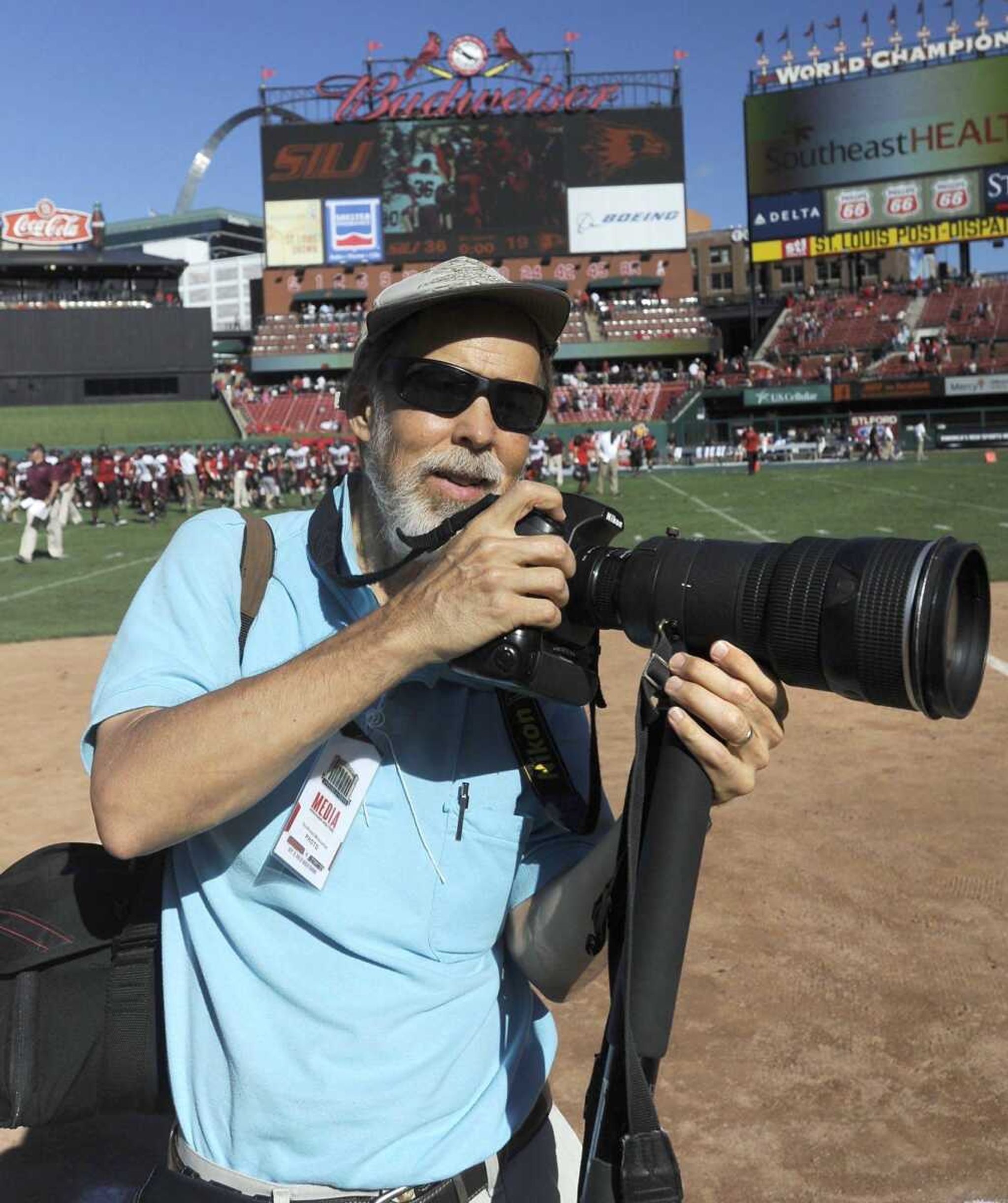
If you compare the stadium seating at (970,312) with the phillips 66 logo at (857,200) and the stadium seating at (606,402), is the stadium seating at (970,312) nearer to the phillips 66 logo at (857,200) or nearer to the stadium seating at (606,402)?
the phillips 66 logo at (857,200)

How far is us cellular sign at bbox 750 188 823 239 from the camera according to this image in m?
53.6

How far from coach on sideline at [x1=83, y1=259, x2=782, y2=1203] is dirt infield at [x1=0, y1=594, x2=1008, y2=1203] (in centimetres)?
151

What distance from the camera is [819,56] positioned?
54438mm

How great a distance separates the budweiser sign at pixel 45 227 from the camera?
2398 inches

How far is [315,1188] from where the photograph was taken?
1.57m

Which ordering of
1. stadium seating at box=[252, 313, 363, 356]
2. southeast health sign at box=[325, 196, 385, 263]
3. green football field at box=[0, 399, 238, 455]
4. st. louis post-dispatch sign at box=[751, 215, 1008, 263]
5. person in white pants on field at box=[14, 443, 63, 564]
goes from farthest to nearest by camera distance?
southeast health sign at box=[325, 196, 385, 263] → stadium seating at box=[252, 313, 363, 356] → st. louis post-dispatch sign at box=[751, 215, 1008, 263] → green football field at box=[0, 399, 238, 455] → person in white pants on field at box=[14, 443, 63, 564]

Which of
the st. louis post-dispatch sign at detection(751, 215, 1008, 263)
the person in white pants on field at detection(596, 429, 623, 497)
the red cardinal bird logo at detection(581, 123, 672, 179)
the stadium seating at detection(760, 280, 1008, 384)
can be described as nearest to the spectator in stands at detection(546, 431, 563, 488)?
the person in white pants on field at detection(596, 429, 623, 497)

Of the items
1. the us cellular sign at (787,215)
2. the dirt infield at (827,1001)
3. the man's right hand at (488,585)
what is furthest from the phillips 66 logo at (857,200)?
the man's right hand at (488,585)

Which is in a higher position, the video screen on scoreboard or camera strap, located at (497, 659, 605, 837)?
the video screen on scoreboard

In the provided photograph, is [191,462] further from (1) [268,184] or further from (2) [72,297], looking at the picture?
(1) [268,184]

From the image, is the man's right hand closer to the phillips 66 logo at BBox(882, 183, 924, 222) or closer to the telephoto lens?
the telephoto lens

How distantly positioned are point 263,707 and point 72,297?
59183 mm

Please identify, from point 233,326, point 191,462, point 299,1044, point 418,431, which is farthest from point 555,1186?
point 233,326

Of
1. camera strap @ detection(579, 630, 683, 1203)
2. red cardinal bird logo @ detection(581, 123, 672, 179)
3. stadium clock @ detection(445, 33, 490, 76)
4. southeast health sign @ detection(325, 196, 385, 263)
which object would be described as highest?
stadium clock @ detection(445, 33, 490, 76)
